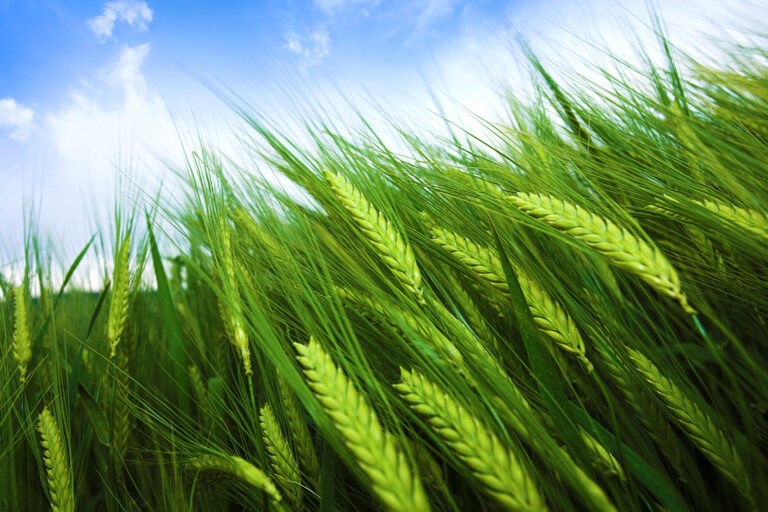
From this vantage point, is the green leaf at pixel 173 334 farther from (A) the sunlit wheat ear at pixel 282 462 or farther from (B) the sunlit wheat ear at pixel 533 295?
(B) the sunlit wheat ear at pixel 533 295

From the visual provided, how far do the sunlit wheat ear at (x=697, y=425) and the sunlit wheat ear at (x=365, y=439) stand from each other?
374 mm

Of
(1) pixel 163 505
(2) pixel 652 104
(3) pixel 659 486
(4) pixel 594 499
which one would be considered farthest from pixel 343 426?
(2) pixel 652 104

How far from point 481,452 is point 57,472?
2.30ft

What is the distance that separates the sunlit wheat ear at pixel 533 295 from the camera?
563 millimetres

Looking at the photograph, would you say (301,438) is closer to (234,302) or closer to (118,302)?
(234,302)

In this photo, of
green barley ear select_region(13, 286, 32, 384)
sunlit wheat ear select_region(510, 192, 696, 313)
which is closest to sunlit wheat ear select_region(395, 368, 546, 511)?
sunlit wheat ear select_region(510, 192, 696, 313)

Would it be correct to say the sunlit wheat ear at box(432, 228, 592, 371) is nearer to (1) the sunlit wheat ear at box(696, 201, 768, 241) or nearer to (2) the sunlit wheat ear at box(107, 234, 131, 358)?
(1) the sunlit wheat ear at box(696, 201, 768, 241)

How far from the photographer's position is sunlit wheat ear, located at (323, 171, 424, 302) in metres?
0.58

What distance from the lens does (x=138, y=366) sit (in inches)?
43.2

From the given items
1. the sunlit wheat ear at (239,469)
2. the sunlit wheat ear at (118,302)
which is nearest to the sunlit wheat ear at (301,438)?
the sunlit wheat ear at (239,469)

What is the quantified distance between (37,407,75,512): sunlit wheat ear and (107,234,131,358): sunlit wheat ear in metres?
0.15

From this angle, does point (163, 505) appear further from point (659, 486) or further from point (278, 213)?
point (659, 486)

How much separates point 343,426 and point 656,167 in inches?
35.9

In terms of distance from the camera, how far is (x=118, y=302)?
0.84m
